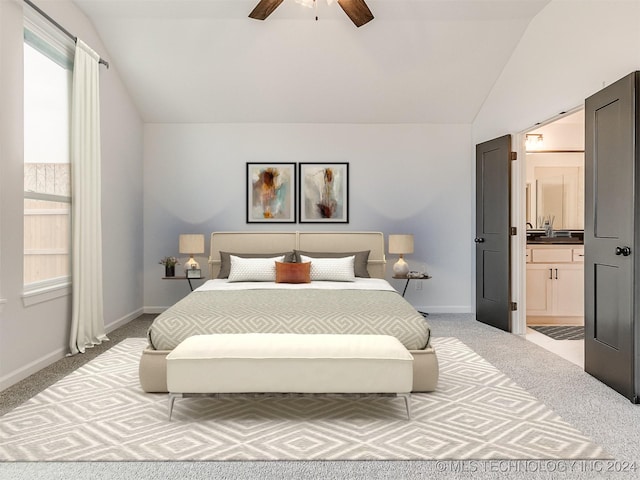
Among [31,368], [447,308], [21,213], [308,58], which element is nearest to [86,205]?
[21,213]

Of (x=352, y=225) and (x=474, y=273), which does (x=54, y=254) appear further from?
(x=474, y=273)

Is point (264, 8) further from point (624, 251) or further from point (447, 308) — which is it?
point (447, 308)

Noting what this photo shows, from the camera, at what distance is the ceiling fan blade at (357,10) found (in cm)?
428

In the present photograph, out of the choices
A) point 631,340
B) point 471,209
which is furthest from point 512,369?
point 471,209

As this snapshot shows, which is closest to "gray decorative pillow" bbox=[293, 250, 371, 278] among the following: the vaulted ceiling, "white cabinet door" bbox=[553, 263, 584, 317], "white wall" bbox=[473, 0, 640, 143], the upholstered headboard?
the upholstered headboard

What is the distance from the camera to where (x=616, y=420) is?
119 inches

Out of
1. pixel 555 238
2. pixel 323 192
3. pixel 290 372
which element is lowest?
pixel 290 372

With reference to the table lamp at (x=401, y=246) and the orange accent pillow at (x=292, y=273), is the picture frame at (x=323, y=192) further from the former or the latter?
the orange accent pillow at (x=292, y=273)

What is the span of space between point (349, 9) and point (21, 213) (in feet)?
9.93

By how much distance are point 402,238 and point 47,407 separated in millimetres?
4238

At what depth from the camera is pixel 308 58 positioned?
588cm

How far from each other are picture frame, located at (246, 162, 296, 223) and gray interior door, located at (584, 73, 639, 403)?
3714 mm

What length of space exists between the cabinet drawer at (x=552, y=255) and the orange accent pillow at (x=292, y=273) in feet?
8.91

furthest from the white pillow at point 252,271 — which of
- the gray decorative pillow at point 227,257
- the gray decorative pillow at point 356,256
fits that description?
the gray decorative pillow at point 356,256
